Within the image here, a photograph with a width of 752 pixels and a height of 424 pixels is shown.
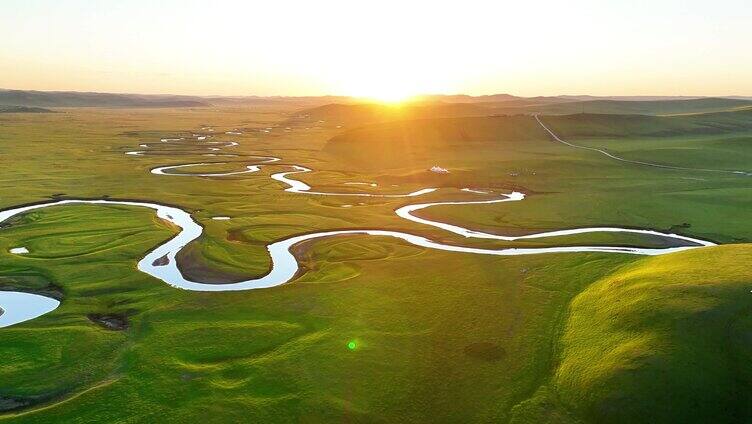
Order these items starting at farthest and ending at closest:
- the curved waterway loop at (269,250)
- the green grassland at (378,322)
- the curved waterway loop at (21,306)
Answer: the curved waterway loop at (269,250)
the curved waterway loop at (21,306)
the green grassland at (378,322)

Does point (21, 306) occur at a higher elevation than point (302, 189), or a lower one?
lower

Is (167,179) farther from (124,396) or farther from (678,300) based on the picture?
(678,300)

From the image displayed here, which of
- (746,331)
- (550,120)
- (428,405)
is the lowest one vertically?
(428,405)

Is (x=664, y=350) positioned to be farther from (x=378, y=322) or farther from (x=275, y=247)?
(x=275, y=247)

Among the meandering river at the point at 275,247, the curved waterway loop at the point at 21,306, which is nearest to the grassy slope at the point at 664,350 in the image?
the meandering river at the point at 275,247

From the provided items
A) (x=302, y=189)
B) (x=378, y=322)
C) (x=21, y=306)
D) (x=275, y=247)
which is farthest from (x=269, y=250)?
(x=302, y=189)

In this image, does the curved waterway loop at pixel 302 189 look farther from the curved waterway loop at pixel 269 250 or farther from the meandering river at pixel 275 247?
the curved waterway loop at pixel 269 250

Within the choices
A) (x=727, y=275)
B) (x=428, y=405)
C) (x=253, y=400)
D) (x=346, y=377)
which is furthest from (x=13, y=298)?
(x=727, y=275)

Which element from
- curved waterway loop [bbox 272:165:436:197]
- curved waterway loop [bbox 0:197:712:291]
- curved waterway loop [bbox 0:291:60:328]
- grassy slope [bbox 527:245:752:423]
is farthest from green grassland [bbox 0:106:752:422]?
curved waterway loop [bbox 272:165:436:197]
